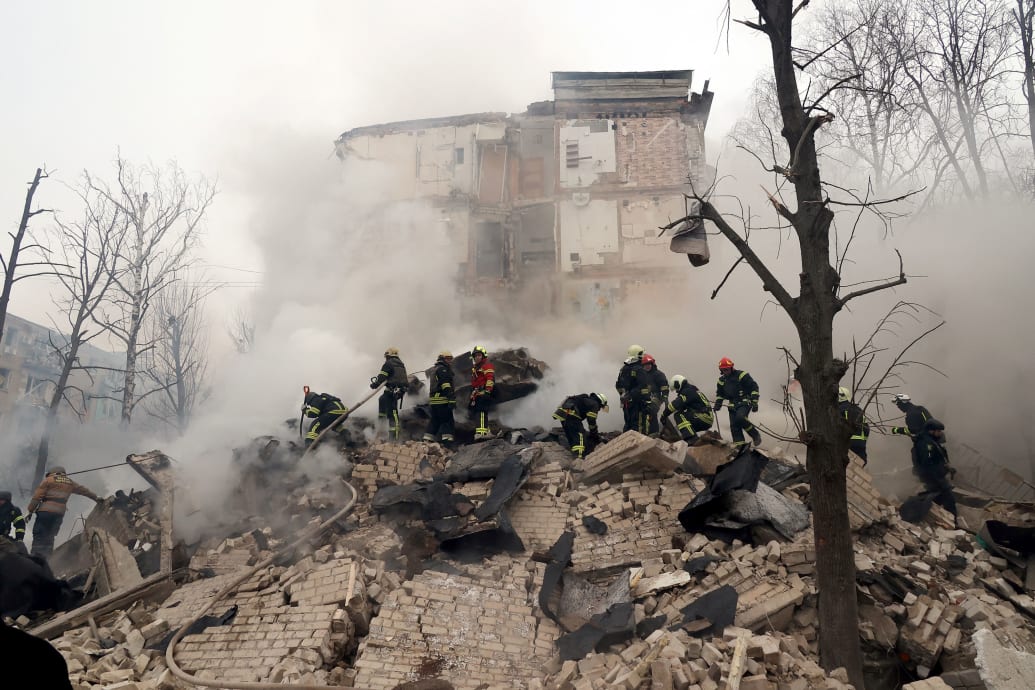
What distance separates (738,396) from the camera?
9.95m

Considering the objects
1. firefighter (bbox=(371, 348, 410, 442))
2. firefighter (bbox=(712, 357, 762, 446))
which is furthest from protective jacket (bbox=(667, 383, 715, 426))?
→ firefighter (bbox=(371, 348, 410, 442))

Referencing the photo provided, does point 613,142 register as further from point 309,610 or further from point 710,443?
point 309,610

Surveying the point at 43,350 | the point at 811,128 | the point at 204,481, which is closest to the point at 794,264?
the point at 811,128

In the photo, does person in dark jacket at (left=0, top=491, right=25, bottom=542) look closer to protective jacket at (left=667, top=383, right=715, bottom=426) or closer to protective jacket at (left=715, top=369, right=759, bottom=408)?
protective jacket at (left=667, top=383, right=715, bottom=426)

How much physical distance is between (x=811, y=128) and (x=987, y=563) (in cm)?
476

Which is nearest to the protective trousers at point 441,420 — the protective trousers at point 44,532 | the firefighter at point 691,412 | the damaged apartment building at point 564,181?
the firefighter at point 691,412

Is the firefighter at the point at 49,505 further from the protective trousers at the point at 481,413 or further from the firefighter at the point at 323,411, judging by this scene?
the protective trousers at the point at 481,413

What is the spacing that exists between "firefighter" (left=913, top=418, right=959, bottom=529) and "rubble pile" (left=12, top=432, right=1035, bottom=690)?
65 cm

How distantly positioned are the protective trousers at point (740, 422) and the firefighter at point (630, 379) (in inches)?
67.3

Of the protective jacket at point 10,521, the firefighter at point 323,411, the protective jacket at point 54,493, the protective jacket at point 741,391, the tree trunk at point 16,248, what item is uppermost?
the tree trunk at point 16,248

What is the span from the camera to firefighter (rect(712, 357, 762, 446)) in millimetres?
9867

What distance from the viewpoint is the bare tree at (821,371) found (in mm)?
4227

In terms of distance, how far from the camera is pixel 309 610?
17.9 feet

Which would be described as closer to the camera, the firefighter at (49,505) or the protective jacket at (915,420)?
the protective jacket at (915,420)
